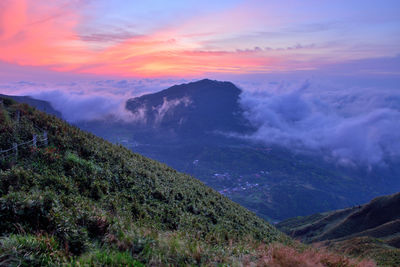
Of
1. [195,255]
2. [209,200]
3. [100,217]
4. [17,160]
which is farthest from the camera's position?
[209,200]

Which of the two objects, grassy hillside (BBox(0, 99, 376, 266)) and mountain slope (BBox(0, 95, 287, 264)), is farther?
mountain slope (BBox(0, 95, 287, 264))

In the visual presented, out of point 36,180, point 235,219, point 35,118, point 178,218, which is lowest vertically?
point 235,219

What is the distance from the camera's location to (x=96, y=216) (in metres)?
6.91

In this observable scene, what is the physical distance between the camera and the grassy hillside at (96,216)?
211 inches

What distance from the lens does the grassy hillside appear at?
5.35 meters

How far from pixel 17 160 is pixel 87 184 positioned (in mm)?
3346

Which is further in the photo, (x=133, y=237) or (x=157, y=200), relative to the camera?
(x=157, y=200)

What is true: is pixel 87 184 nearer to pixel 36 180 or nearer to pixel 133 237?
pixel 36 180

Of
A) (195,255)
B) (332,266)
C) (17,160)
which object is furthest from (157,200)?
(332,266)

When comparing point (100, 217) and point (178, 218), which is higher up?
point (100, 217)

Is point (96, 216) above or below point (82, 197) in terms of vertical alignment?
above

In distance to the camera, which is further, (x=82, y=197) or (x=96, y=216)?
(x=82, y=197)

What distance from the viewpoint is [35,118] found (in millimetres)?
16734

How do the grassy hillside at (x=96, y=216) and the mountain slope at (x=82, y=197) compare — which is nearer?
the grassy hillside at (x=96, y=216)
